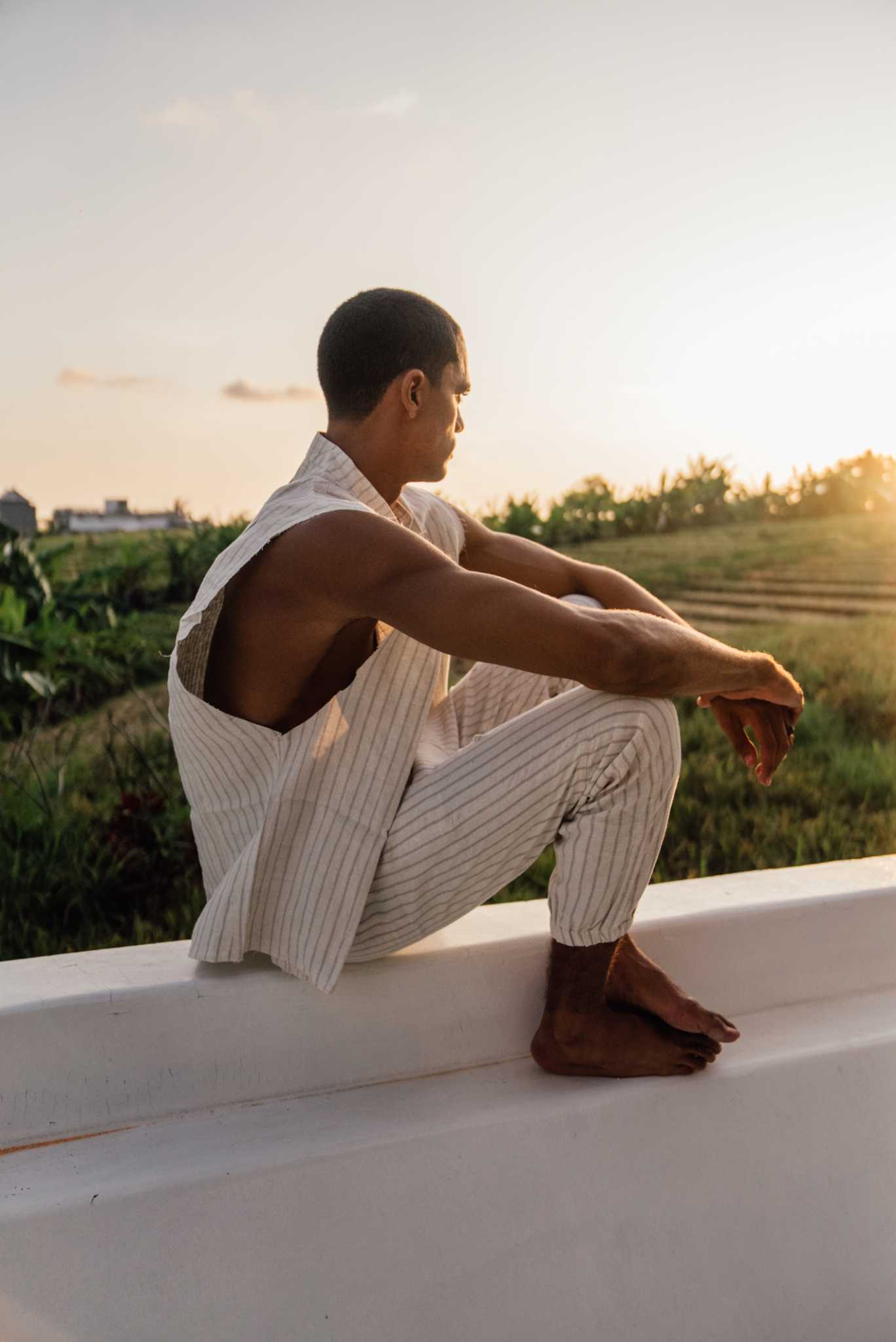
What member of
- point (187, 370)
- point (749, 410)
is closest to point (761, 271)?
point (749, 410)

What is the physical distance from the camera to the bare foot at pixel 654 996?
1397mm

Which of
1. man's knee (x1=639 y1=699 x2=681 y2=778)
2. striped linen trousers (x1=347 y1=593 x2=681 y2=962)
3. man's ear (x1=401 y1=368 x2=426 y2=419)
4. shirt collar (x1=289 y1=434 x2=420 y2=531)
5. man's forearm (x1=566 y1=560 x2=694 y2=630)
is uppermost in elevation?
man's ear (x1=401 y1=368 x2=426 y2=419)

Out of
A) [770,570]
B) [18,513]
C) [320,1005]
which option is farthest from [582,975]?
[770,570]

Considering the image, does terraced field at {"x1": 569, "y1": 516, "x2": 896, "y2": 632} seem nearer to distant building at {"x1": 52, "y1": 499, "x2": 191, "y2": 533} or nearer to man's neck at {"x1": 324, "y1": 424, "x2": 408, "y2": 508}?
distant building at {"x1": 52, "y1": 499, "x2": 191, "y2": 533}

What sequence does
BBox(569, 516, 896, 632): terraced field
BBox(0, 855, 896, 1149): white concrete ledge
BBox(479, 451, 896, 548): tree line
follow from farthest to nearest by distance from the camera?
BBox(479, 451, 896, 548): tree line → BBox(569, 516, 896, 632): terraced field → BBox(0, 855, 896, 1149): white concrete ledge

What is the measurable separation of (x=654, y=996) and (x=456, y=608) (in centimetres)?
56

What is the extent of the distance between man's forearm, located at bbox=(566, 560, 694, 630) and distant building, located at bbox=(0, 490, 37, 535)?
6.02 feet

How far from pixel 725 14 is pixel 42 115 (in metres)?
1.74

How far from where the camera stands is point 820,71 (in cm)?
310

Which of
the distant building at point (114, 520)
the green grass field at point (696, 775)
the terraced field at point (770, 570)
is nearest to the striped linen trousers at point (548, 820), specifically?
the green grass field at point (696, 775)

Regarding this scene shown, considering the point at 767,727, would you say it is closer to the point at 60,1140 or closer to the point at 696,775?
the point at 60,1140

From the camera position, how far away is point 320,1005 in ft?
4.29

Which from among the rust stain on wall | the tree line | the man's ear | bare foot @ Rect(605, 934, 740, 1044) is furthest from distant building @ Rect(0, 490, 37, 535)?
bare foot @ Rect(605, 934, 740, 1044)

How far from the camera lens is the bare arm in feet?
3.99
